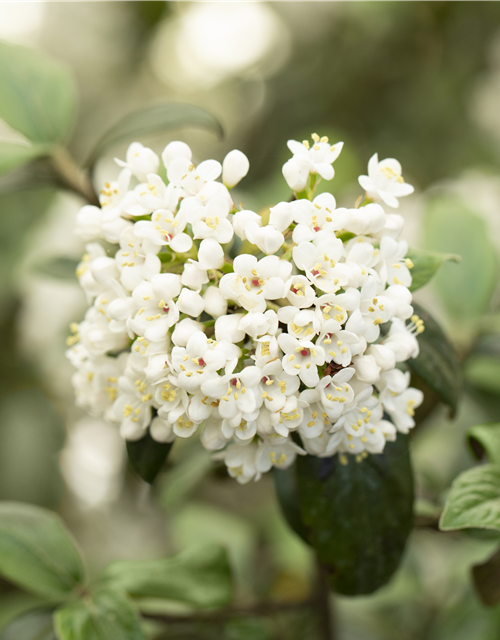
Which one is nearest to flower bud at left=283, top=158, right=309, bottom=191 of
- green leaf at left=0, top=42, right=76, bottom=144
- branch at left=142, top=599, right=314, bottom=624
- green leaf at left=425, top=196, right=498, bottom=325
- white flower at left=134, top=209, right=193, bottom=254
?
white flower at left=134, top=209, right=193, bottom=254

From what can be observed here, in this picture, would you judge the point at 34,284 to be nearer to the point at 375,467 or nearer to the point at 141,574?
the point at 141,574

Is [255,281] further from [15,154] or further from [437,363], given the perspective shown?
[15,154]

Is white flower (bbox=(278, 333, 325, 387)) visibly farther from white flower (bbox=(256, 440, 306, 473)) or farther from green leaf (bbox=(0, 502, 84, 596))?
green leaf (bbox=(0, 502, 84, 596))

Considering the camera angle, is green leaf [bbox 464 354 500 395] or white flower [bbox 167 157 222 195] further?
green leaf [bbox 464 354 500 395]

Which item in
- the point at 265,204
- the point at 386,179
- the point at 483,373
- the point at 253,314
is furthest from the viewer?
the point at 265,204

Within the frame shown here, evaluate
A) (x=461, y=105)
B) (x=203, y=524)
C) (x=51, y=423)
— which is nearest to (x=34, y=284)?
(x=51, y=423)

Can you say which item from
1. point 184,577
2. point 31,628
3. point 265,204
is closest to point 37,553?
point 31,628
